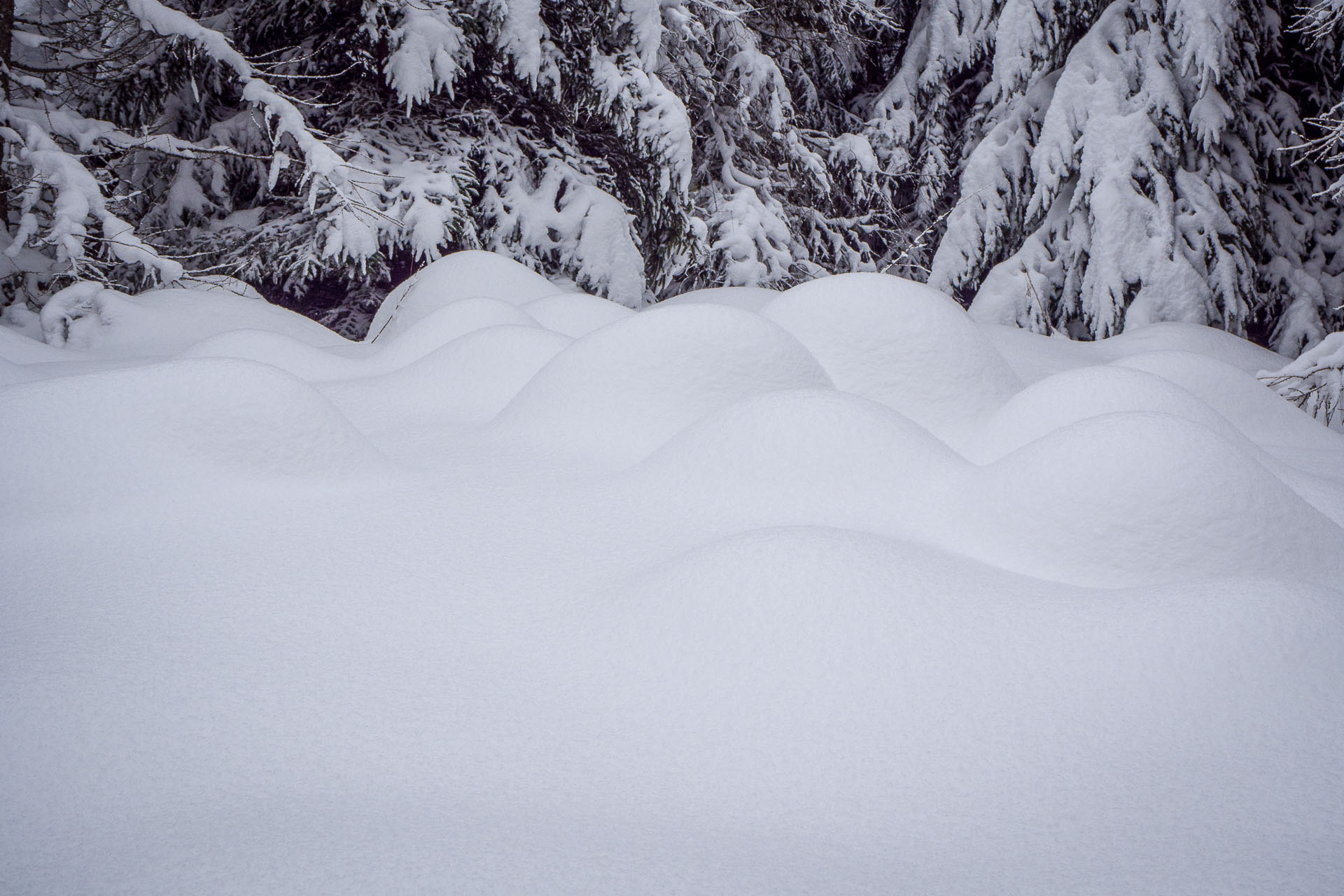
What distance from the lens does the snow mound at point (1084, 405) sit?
2.60 metres

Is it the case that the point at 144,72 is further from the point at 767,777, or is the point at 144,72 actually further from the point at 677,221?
the point at 767,777

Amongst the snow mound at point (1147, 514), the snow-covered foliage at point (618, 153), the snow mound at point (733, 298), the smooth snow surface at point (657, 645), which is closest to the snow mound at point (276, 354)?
the smooth snow surface at point (657, 645)

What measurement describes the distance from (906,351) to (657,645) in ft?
6.56

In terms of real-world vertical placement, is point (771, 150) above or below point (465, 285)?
above

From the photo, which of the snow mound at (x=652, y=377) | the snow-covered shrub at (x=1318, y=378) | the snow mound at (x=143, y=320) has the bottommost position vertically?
the snow mound at (x=143, y=320)

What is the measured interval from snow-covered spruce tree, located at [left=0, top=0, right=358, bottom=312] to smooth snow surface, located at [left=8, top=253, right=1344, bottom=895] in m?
1.96

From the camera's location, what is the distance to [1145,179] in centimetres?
532

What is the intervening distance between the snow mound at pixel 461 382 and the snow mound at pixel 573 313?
0.69m

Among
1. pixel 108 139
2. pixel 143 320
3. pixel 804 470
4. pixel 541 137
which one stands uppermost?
pixel 804 470

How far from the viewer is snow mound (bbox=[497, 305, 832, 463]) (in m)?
2.65

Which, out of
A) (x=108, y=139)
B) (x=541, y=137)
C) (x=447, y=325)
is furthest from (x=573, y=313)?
(x=541, y=137)

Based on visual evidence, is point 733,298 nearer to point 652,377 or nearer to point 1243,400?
point 652,377

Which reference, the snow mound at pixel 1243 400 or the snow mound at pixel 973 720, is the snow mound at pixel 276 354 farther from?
the snow mound at pixel 1243 400

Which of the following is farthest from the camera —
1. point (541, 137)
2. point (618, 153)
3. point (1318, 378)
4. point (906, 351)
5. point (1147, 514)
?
point (618, 153)
